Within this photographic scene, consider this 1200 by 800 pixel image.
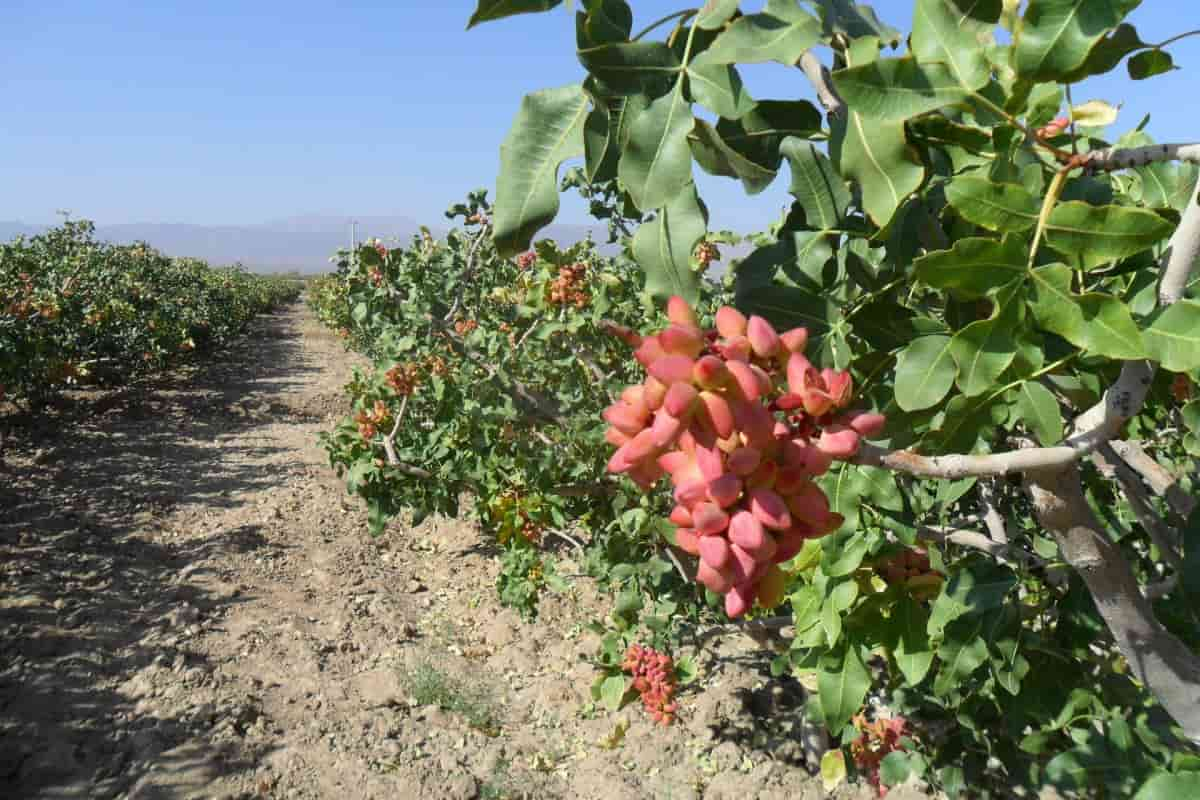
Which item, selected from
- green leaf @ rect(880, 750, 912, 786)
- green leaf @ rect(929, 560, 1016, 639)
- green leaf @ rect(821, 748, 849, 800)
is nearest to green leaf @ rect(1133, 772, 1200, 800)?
green leaf @ rect(929, 560, 1016, 639)

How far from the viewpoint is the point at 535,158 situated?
734 mm

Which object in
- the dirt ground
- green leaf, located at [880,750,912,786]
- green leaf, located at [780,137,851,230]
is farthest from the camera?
the dirt ground

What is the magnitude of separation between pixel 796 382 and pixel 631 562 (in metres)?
2.59

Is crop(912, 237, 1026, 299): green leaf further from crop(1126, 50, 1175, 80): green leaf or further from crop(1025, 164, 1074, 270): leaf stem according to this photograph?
crop(1126, 50, 1175, 80): green leaf

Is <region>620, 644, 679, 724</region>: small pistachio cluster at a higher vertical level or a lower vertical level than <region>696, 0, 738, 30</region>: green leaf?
lower

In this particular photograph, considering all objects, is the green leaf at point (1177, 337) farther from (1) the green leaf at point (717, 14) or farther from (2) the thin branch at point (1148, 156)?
(1) the green leaf at point (717, 14)

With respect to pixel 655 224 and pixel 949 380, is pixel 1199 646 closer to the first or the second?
pixel 949 380

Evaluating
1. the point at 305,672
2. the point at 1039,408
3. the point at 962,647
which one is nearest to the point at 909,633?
the point at 962,647

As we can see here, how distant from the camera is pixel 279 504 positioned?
7.23m

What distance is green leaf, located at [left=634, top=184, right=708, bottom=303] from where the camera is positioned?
71 centimetres

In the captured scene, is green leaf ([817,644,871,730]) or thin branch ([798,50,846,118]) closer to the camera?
thin branch ([798,50,846,118])

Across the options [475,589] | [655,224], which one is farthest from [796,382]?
[475,589]

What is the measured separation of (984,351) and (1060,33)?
297 millimetres

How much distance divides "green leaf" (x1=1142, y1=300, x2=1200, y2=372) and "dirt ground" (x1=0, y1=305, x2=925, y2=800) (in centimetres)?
313
